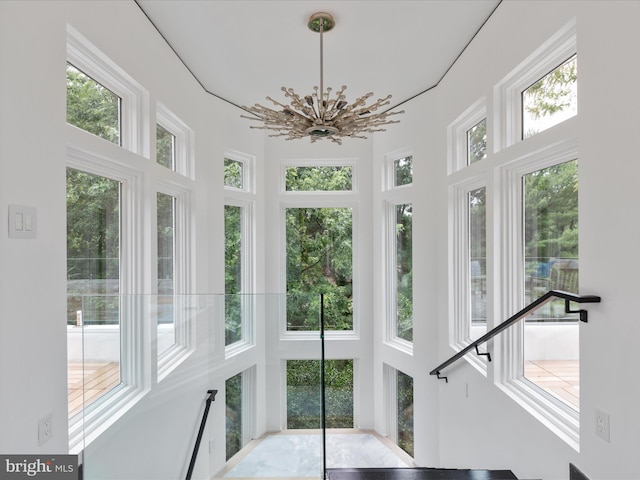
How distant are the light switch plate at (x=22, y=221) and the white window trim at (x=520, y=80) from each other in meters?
2.68

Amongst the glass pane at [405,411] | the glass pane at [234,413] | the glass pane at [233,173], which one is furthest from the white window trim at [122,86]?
the glass pane at [405,411]

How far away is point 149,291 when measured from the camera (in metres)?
2.74

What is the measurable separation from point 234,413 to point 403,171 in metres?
3.18

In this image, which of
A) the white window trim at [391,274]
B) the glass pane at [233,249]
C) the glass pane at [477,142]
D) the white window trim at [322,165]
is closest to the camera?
the glass pane at [477,142]

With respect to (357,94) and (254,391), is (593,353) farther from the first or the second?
(357,94)

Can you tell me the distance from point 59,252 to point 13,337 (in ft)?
1.47

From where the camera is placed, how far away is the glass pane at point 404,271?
4352 mm

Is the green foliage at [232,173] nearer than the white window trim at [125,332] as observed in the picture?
No

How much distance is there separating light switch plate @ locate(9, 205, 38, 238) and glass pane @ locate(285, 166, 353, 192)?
348cm

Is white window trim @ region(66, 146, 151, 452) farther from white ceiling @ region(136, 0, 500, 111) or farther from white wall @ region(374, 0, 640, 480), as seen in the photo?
white wall @ region(374, 0, 640, 480)

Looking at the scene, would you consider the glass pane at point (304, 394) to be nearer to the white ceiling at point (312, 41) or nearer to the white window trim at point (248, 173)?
the white window trim at point (248, 173)

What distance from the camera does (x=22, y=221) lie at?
1.55 meters

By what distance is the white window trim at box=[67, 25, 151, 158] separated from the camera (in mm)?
2029

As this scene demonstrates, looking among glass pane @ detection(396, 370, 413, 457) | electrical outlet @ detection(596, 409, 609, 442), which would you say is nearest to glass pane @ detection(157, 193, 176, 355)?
electrical outlet @ detection(596, 409, 609, 442)
